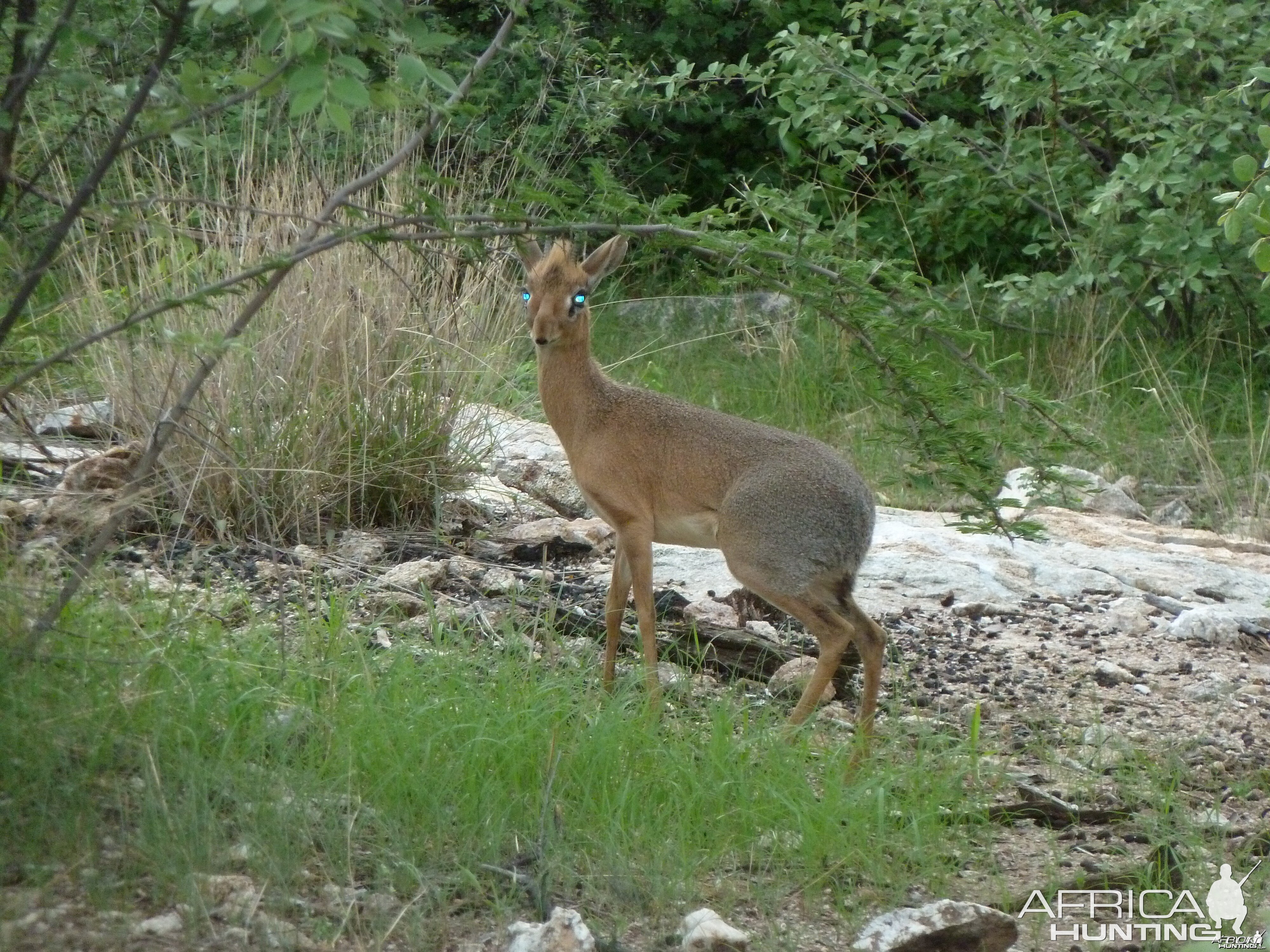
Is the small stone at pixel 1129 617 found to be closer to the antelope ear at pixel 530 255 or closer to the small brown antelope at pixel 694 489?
the small brown antelope at pixel 694 489

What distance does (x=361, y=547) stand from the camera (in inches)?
217

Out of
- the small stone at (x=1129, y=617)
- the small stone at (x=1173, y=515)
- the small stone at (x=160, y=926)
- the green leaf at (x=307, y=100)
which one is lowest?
the small stone at (x=1173, y=515)

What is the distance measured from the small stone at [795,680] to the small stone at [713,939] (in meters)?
1.68

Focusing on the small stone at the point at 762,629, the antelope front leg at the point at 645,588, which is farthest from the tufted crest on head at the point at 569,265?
the small stone at the point at 762,629

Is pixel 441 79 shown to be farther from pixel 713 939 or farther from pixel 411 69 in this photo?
pixel 713 939

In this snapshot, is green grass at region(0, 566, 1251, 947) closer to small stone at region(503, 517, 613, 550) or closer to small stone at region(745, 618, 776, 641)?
small stone at region(745, 618, 776, 641)

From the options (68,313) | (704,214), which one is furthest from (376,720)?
(68,313)

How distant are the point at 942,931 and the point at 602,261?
2.49m

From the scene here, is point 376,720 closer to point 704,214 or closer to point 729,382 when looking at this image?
point 704,214

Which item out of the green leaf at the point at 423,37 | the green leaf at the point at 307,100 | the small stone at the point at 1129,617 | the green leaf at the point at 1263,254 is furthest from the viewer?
the small stone at the point at 1129,617

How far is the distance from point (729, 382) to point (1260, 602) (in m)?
3.65

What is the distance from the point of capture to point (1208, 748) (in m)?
4.44

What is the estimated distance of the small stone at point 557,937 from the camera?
9.21 ft

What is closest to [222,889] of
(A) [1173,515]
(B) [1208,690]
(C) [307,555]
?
(C) [307,555]
